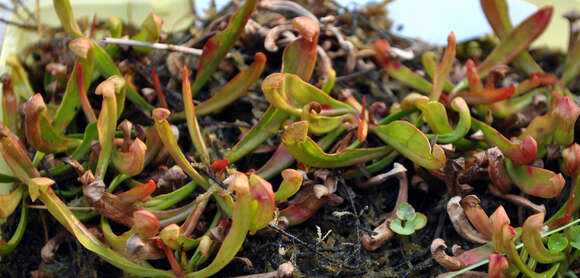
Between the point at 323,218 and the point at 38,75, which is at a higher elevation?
the point at 38,75

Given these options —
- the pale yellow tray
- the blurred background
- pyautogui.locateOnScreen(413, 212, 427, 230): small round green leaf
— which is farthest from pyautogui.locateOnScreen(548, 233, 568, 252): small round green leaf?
the pale yellow tray

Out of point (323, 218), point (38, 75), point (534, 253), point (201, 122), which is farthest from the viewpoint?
point (38, 75)

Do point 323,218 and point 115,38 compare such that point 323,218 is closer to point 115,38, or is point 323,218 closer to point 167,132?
point 167,132

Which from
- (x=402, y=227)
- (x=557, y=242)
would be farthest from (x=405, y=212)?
(x=557, y=242)

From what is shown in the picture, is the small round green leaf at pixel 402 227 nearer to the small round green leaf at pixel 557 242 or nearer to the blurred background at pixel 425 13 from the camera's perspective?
the small round green leaf at pixel 557 242

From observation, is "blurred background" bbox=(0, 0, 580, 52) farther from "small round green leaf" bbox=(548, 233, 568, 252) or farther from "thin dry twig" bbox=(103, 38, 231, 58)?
"small round green leaf" bbox=(548, 233, 568, 252)

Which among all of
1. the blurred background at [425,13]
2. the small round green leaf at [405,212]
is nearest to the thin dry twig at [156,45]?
the blurred background at [425,13]

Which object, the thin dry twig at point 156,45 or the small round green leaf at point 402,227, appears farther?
the thin dry twig at point 156,45

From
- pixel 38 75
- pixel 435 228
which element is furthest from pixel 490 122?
pixel 38 75
